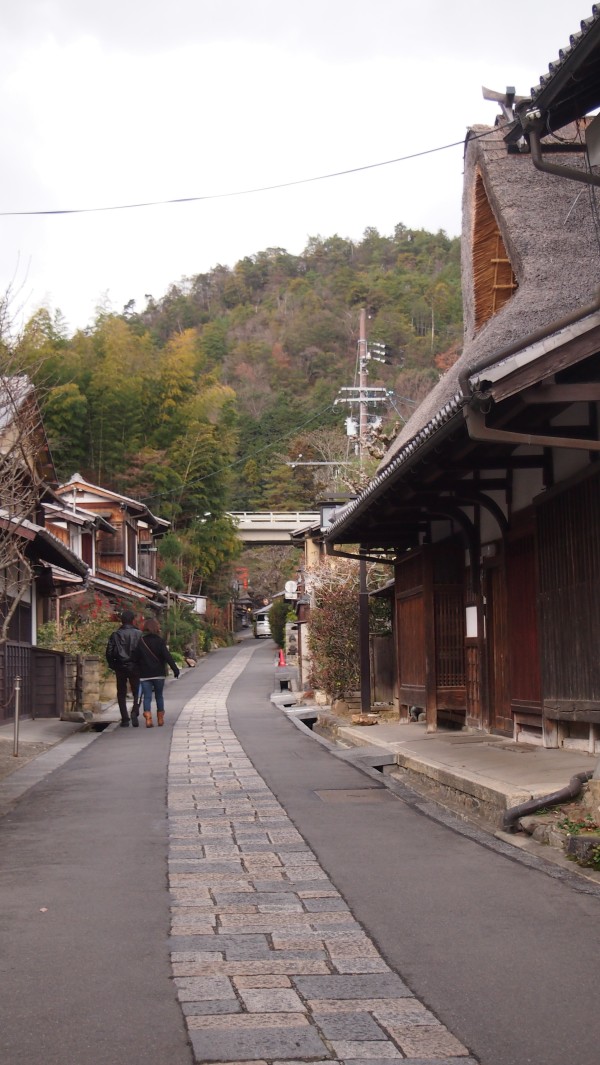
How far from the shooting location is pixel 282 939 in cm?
518

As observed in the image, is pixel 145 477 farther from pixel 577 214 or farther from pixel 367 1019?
pixel 367 1019

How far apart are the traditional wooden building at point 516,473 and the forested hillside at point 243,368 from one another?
19.0 ft

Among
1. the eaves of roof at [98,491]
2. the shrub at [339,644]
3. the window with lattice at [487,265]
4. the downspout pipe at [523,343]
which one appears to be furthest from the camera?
the eaves of roof at [98,491]

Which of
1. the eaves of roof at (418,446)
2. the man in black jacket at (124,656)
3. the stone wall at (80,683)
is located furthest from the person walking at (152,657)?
the eaves of roof at (418,446)

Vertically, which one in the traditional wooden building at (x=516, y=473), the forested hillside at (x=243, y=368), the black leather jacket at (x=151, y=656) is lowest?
the black leather jacket at (x=151, y=656)

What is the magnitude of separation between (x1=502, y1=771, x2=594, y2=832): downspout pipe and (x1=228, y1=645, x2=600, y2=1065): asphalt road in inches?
14.0

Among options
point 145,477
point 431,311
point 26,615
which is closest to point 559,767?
point 26,615

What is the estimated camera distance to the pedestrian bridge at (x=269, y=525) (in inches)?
2717

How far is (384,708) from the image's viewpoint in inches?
872

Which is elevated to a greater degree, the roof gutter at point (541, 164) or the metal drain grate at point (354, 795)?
the roof gutter at point (541, 164)

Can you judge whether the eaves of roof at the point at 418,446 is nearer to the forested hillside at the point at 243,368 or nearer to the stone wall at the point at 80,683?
the forested hillside at the point at 243,368

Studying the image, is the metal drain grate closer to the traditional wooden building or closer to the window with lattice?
the traditional wooden building

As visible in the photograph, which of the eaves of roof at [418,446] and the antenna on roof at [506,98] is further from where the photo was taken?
the antenna on roof at [506,98]

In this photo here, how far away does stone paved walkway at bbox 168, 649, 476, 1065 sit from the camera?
12.3ft
